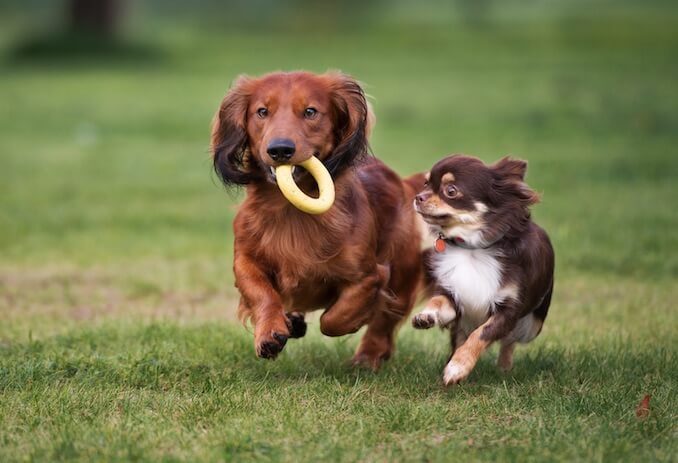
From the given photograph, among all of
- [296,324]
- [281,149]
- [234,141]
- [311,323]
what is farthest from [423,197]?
[311,323]

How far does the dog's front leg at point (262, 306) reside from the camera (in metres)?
5.25

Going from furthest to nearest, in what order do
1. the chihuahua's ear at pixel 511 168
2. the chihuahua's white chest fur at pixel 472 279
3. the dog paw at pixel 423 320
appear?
the chihuahua's ear at pixel 511 168
the chihuahua's white chest fur at pixel 472 279
the dog paw at pixel 423 320

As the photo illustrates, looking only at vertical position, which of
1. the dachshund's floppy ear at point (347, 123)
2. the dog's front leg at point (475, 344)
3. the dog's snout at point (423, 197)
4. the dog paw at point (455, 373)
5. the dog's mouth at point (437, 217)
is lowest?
the dog paw at point (455, 373)

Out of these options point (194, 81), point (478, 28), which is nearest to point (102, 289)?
point (194, 81)

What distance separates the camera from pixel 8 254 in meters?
9.57

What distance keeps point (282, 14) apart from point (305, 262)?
40152 mm

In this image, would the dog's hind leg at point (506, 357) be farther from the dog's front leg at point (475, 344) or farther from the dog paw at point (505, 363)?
the dog's front leg at point (475, 344)

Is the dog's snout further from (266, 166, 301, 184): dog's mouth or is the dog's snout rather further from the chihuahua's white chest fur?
(266, 166, 301, 184): dog's mouth

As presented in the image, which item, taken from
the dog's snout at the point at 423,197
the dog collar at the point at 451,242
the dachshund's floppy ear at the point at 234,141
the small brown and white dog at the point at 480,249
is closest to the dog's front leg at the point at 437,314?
the small brown and white dog at the point at 480,249

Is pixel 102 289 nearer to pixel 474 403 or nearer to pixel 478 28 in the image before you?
pixel 474 403

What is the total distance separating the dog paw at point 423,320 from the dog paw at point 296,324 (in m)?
0.92

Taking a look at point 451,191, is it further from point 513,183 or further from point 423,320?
point 423,320

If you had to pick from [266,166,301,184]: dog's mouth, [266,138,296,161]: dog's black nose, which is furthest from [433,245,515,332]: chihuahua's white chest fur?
[266,138,296,161]: dog's black nose

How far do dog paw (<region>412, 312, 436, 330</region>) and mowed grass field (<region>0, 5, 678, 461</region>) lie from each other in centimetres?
37
